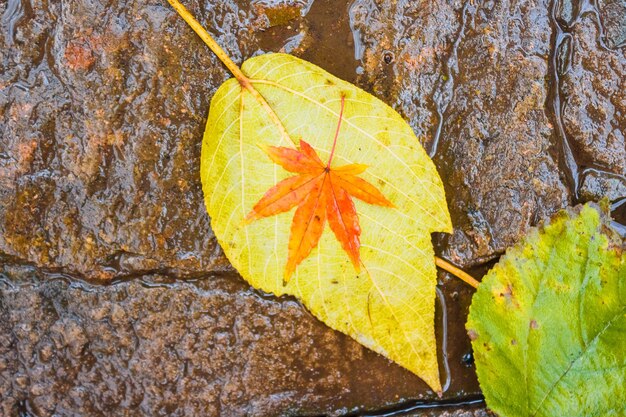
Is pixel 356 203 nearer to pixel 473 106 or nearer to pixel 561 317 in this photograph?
pixel 473 106

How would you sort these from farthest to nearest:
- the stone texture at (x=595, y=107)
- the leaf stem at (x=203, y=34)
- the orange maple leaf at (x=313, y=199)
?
the stone texture at (x=595, y=107), the leaf stem at (x=203, y=34), the orange maple leaf at (x=313, y=199)

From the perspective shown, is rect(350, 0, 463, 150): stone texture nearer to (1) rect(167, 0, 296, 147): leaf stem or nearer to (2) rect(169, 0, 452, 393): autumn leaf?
(2) rect(169, 0, 452, 393): autumn leaf

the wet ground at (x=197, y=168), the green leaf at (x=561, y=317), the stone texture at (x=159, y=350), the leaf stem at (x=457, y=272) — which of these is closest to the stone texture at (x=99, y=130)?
the wet ground at (x=197, y=168)

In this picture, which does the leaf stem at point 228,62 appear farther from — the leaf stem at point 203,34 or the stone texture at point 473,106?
the stone texture at point 473,106

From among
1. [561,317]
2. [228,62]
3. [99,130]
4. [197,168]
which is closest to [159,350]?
[197,168]

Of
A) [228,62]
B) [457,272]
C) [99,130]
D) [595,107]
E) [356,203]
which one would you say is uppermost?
[228,62]

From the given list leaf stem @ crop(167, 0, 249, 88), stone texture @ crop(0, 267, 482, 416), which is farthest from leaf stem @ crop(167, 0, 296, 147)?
stone texture @ crop(0, 267, 482, 416)

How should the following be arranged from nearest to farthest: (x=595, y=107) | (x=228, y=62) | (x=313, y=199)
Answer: (x=313, y=199)
(x=228, y=62)
(x=595, y=107)

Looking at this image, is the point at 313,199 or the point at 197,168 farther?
the point at 197,168

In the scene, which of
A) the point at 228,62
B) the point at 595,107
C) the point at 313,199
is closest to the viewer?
the point at 313,199
